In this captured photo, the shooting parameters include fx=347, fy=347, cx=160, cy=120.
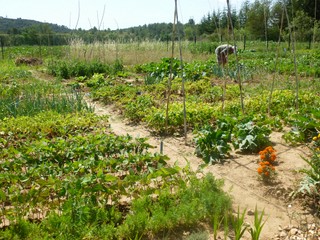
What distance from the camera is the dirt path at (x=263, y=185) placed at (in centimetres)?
307

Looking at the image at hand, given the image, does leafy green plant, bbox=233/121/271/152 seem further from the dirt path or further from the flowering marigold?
the flowering marigold

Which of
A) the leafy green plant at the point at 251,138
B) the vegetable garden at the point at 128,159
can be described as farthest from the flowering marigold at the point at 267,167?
the leafy green plant at the point at 251,138

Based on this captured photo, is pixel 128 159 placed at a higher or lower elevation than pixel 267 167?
higher

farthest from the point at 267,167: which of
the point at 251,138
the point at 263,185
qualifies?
the point at 251,138

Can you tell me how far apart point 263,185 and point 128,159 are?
145 centimetres

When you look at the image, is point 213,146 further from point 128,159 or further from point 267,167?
point 128,159

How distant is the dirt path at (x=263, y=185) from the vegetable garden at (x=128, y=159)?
0.14 m

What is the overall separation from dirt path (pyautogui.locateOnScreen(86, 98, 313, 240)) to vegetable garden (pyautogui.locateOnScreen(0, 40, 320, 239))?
14 centimetres

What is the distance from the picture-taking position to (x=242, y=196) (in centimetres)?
346

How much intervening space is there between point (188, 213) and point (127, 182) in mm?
572

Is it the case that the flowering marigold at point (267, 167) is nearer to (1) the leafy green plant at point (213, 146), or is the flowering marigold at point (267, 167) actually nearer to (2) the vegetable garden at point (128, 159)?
(2) the vegetable garden at point (128, 159)

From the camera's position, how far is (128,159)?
3393 mm

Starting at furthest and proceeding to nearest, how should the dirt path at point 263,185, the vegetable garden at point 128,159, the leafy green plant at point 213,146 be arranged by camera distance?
the leafy green plant at point 213,146 → the dirt path at point 263,185 → the vegetable garden at point 128,159

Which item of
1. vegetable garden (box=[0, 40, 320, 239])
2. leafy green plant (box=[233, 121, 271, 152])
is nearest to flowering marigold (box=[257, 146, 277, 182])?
vegetable garden (box=[0, 40, 320, 239])
